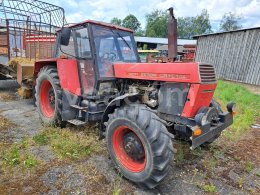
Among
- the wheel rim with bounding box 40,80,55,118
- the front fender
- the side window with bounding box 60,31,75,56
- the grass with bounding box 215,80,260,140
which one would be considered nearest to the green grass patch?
the front fender

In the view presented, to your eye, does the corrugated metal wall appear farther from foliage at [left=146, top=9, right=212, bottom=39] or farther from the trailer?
foliage at [left=146, top=9, right=212, bottom=39]

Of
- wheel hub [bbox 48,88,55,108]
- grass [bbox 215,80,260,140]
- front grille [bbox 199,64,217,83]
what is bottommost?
grass [bbox 215,80,260,140]

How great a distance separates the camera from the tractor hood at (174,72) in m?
3.17

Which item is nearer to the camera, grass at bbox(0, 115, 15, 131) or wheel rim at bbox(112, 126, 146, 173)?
wheel rim at bbox(112, 126, 146, 173)

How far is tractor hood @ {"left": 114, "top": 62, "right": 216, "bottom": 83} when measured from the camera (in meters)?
3.17

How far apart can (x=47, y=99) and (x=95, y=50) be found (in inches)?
76.9

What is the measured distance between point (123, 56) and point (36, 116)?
275cm

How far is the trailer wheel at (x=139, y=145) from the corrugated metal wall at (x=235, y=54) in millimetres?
11501

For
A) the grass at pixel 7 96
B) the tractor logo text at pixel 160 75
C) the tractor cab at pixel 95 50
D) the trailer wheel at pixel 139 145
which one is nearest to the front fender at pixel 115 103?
the trailer wheel at pixel 139 145

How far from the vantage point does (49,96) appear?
17.5 feet

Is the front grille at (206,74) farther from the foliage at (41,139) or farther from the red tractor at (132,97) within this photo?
the foliage at (41,139)

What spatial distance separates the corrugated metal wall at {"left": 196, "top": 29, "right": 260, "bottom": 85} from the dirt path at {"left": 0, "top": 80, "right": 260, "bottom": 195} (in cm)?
974

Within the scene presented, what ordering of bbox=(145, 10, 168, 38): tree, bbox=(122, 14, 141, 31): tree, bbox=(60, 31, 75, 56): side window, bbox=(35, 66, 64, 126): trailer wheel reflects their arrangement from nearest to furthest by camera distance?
bbox=(60, 31, 75, 56): side window < bbox=(35, 66, 64, 126): trailer wheel < bbox=(145, 10, 168, 38): tree < bbox=(122, 14, 141, 31): tree

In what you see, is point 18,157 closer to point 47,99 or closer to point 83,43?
point 47,99
